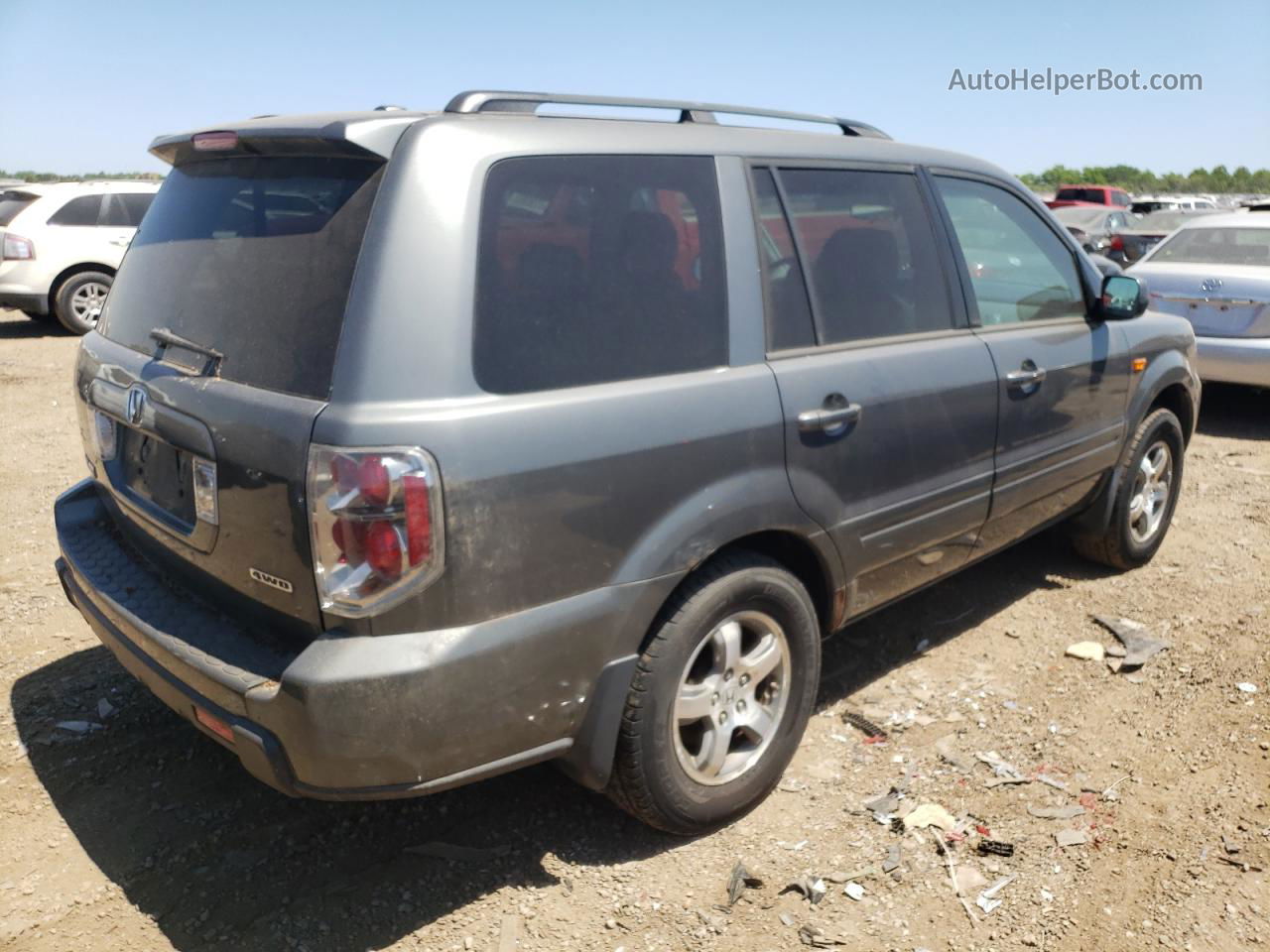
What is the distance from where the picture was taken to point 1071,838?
3.05 metres

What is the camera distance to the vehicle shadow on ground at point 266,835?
2693 millimetres

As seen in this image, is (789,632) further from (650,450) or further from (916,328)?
(916,328)

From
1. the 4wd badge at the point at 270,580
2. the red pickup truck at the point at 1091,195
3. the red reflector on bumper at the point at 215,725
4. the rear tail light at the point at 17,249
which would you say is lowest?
the red reflector on bumper at the point at 215,725

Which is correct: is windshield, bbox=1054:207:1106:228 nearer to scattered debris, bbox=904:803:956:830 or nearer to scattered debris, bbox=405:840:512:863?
scattered debris, bbox=904:803:956:830

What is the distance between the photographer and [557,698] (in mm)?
2494

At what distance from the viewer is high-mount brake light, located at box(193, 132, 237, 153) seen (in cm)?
270

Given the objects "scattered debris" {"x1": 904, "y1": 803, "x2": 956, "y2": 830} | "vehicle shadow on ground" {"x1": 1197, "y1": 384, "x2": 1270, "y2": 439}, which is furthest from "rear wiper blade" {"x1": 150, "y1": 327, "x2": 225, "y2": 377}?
"vehicle shadow on ground" {"x1": 1197, "y1": 384, "x2": 1270, "y2": 439}

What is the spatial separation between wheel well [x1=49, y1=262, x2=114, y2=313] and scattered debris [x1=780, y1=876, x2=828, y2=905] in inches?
470

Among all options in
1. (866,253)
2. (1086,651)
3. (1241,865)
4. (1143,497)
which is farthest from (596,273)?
(1143,497)

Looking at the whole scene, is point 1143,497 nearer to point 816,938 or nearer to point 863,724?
point 863,724

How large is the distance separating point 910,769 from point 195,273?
2.63 m

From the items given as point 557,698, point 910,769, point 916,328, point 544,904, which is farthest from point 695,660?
point 916,328

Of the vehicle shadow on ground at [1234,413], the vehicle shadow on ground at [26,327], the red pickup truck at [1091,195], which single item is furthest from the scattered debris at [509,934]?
the red pickup truck at [1091,195]

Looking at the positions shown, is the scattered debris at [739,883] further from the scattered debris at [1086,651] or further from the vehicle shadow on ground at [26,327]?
the vehicle shadow on ground at [26,327]
